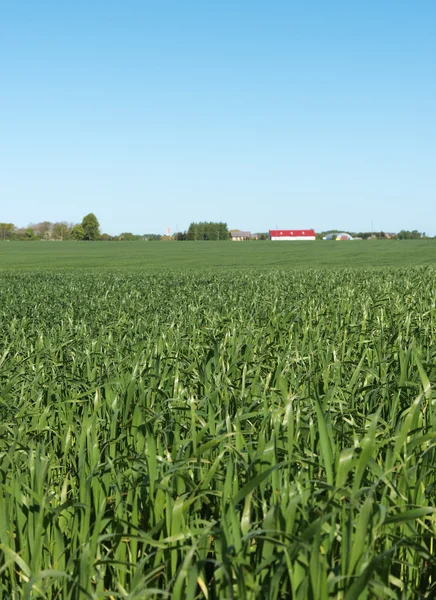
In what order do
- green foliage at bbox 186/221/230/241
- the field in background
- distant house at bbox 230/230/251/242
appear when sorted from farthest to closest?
distant house at bbox 230/230/251/242 < green foliage at bbox 186/221/230/241 < the field in background

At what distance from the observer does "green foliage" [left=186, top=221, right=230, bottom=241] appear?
142000mm

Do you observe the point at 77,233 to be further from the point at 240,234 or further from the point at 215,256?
the point at 215,256

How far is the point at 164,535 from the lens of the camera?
104 inches

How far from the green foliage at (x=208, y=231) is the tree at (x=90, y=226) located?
22902mm

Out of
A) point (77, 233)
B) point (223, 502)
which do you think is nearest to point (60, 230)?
point (77, 233)

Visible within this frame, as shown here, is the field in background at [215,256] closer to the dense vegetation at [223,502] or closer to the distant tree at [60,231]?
the dense vegetation at [223,502]

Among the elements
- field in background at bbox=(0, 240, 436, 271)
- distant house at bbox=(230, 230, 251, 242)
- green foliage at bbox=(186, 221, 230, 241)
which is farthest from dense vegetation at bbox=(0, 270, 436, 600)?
distant house at bbox=(230, 230, 251, 242)

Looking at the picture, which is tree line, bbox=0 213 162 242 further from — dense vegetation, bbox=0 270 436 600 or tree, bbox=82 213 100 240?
dense vegetation, bbox=0 270 436 600

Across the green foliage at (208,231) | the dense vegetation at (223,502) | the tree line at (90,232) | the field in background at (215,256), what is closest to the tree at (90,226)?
the tree line at (90,232)

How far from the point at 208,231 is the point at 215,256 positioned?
79.5 meters

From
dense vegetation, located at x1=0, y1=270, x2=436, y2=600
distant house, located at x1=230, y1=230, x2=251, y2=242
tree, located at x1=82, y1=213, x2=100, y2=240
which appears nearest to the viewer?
dense vegetation, located at x1=0, y1=270, x2=436, y2=600

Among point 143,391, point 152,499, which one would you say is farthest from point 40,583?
point 143,391

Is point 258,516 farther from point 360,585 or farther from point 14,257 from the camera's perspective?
point 14,257

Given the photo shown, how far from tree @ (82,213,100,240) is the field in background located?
186 feet
